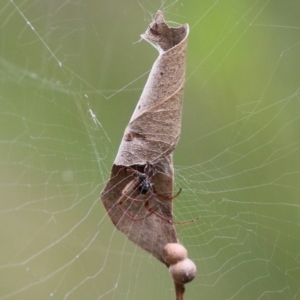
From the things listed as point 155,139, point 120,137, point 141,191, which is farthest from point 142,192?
point 120,137

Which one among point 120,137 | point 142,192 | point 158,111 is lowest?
point 142,192

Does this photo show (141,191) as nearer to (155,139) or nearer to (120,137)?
(155,139)

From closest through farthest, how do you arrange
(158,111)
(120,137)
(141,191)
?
(158,111), (141,191), (120,137)

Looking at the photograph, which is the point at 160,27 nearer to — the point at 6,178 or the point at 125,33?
the point at 6,178

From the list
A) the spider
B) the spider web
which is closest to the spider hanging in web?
the spider

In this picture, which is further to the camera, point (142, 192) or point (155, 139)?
point (142, 192)

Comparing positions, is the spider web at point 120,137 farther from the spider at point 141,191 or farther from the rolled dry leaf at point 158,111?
the rolled dry leaf at point 158,111

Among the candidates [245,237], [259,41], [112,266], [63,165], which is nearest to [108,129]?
[63,165]

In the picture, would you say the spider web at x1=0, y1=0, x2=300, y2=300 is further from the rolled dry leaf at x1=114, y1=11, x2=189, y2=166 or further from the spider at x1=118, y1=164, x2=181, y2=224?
the rolled dry leaf at x1=114, y1=11, x2=189, y2=166
